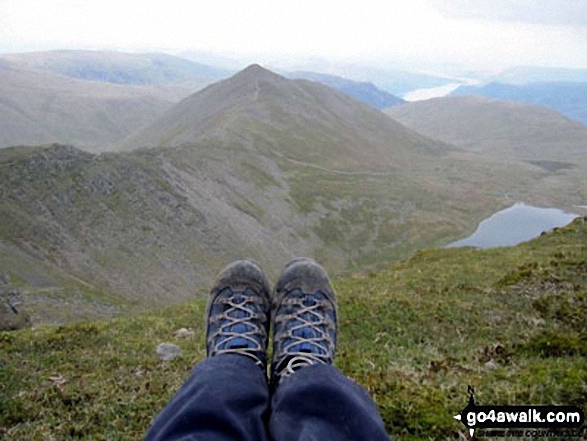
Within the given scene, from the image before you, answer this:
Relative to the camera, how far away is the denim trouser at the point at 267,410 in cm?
421

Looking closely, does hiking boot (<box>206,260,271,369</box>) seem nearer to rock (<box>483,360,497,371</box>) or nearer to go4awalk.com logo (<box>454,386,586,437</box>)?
go4awalk.com logo (<box>454,386,586,437</box>)

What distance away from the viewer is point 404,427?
245 inches

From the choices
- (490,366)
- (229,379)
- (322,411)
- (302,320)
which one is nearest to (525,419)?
(490,366)

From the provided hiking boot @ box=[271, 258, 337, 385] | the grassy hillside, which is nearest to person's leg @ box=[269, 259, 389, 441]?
hiking boot @ box=[271, 258, 337, 385]

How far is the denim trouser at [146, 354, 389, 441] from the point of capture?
4.21 m

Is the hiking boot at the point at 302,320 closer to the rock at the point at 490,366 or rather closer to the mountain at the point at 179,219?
the rock at the point at 490,366

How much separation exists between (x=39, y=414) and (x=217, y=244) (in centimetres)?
8786

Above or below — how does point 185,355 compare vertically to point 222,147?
above

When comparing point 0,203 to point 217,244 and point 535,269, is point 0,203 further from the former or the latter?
point 535,269

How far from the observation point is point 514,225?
146m

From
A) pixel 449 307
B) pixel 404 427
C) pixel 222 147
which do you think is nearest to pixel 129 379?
pixel 404 427

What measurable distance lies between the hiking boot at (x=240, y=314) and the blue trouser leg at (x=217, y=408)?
0.78 meters

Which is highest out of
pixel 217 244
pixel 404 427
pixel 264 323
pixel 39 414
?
pixel 264 323

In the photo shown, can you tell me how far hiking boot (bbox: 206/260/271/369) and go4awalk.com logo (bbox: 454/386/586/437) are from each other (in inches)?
98.0
